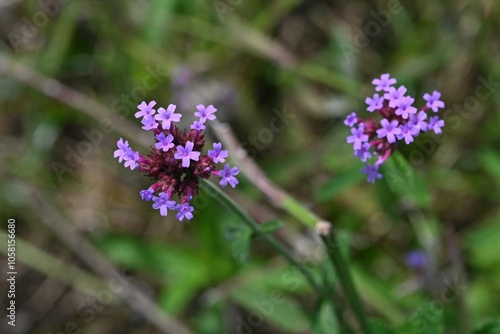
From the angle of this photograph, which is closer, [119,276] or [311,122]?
[119,276]

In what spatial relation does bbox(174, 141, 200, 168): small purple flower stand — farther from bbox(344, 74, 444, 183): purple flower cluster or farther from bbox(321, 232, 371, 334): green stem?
bbox(321, 232, 371, 334): green stem

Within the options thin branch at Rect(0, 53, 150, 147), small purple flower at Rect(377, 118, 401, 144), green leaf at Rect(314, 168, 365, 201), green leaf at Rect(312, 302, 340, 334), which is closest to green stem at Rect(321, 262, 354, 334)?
green leaf at Rect(312, 302, 340, 334)

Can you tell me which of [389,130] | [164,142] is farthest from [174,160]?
[389,130]

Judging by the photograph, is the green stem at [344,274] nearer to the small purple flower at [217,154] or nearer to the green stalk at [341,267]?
the green stalk at [341,267]

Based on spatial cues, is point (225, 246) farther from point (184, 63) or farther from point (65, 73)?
point (65, 73)

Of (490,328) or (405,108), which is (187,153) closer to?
(405,108)

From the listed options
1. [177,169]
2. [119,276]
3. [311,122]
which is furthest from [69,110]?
[177,169]
